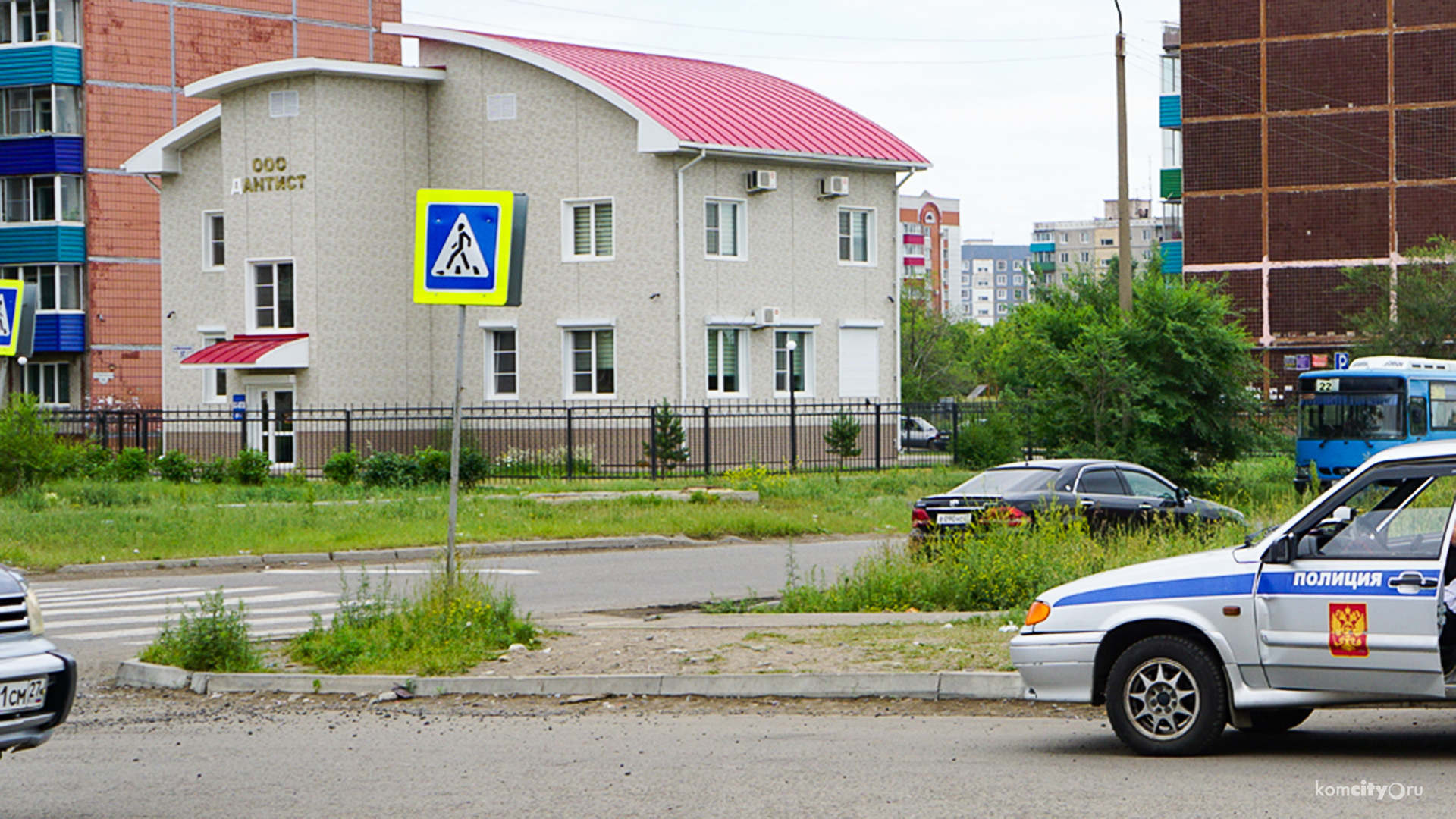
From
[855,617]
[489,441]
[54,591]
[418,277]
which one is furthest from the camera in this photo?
[489,441]

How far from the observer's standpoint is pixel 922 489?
32.5m

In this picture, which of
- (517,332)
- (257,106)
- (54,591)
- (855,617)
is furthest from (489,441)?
(855,617)

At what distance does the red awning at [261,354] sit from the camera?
130ft

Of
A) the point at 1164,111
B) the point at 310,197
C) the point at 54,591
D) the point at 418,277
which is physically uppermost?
the point at 1164,111

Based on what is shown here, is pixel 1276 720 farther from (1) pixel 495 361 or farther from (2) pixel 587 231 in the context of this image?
(1) pixel 495 361

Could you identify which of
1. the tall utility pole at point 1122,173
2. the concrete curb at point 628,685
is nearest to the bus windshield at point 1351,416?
the tall utility pole at point 1122,173

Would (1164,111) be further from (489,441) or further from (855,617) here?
(855,617)

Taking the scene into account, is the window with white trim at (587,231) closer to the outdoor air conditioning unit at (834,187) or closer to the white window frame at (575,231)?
the white window frame at (575,231)

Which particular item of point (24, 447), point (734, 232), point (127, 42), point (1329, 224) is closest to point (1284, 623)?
point (24, 447)

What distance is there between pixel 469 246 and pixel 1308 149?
5400 cm

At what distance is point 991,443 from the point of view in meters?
38.1

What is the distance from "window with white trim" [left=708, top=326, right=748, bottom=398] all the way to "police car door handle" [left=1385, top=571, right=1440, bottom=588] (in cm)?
3175

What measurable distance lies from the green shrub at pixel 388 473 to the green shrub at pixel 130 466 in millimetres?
4966

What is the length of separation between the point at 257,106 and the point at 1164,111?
3700 centimetres
